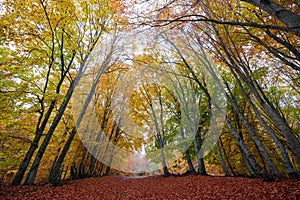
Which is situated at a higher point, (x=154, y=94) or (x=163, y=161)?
(x=154, y=94)

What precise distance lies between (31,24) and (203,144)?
10890mm

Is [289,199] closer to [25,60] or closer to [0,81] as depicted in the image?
[0,81]

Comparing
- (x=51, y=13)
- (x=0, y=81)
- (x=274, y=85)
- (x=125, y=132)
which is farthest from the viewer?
(x=125, y=132)

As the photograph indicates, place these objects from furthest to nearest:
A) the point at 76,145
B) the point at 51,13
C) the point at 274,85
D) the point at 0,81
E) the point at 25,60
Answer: the point at 76,145, the point at 274,85, the point at 51,13, the point at 25,60, the point at 0,81

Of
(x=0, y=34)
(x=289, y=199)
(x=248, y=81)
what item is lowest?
(x=289, y=199)

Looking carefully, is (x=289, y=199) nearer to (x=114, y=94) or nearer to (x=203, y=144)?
(x=203, y=144)

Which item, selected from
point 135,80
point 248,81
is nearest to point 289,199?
point 248,81

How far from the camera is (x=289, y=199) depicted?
328 centimetres

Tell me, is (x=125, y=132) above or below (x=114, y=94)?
below

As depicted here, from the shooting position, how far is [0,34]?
4.74 metres

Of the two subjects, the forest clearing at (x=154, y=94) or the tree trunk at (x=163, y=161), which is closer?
the forest clearing at (x=154, y=94)

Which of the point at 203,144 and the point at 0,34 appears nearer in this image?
the point at 0,34

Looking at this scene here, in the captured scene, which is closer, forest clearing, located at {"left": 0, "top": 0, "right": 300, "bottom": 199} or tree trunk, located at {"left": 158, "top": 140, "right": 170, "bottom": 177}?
forest clearing, located at {"left": 0, "top": 0, "right": 300, "bottom": 199}

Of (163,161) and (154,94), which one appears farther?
(154,94)
